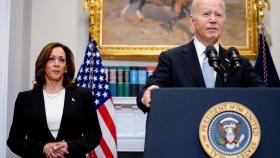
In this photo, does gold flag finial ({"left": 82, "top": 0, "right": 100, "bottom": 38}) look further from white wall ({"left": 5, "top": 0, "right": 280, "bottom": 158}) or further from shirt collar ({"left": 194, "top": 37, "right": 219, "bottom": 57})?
shirt collar ({"left": 194, "top": 37, "right": 219, "bottom": 57})

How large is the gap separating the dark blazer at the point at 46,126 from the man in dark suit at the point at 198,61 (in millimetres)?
1151

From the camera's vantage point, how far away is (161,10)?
521cm

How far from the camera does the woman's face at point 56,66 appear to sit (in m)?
3.08

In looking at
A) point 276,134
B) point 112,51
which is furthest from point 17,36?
point 276,134

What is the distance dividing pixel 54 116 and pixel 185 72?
137 centimetres

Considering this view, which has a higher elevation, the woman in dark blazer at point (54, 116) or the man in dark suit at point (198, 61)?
the man in dark suit at point (198, 61)

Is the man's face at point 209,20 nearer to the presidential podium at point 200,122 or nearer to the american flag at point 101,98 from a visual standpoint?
the presidential podium at point 200,122

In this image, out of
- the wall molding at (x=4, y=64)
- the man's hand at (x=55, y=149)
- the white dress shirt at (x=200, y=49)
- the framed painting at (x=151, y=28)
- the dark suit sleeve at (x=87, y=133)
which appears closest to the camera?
the white dress shirt at (x=200, y=49)

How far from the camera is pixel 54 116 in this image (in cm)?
291

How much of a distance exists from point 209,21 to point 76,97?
4.70ft

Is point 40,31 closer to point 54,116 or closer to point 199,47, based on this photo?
point 54,116

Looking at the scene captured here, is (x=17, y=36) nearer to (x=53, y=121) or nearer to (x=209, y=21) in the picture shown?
(x=53, y=121)

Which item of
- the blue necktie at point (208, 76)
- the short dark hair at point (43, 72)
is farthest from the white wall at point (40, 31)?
the blue necktie at point (208, 76)

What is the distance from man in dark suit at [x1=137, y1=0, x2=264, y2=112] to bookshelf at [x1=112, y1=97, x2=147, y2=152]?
9.17 feet
